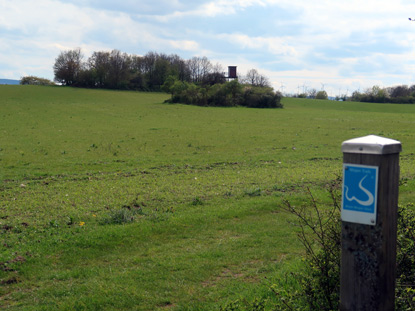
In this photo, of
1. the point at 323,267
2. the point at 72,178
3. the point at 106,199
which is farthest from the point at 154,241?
the point at 72,178

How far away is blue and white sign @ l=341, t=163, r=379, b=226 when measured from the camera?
2600mm

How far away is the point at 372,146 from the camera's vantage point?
2568 mm

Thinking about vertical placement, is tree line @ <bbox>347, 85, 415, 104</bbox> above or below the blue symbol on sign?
above

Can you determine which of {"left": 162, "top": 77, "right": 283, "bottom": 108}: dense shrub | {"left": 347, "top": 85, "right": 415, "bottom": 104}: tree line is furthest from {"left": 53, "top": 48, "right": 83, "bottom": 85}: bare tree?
{"left": 347, "top": 85, "right": 415, "bottom": 104}: tree line

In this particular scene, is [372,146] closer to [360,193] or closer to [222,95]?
[360,193]

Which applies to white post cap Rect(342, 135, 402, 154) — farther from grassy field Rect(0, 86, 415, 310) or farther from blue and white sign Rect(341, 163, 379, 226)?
grassy field Rect(0, 86, 415, 310)

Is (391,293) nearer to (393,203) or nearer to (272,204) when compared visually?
(393,203)

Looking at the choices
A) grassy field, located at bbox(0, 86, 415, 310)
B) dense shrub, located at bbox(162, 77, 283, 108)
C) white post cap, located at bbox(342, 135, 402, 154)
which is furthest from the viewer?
dense shrub, located at bbox(162, 77, 283, 108)

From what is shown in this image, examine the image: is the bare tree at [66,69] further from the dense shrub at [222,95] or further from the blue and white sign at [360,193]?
the blue and white sign at [360,193]

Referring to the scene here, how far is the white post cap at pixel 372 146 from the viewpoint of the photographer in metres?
2.55

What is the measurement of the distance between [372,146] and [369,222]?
0.48m

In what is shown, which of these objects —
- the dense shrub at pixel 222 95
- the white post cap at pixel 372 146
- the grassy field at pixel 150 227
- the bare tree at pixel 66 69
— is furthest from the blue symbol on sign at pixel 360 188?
the bare tree at pixel 66 69

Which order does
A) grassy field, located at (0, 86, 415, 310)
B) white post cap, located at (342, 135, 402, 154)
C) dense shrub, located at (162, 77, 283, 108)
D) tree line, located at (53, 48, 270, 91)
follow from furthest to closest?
tree line, located at (53, 48, 270, 91) → dense shrub, located at (162, 77, 283, 108) → grassy field, located at (0, 86, 415, 310) → white post cap, located at (342, 135, 402, 154)

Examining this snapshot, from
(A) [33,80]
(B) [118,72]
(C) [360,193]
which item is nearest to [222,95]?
(B) [118,72]
